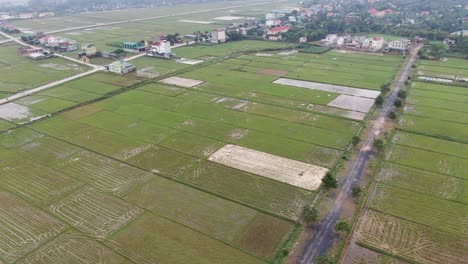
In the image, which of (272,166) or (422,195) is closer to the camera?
(422,195)

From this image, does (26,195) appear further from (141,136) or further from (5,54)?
(5,54)

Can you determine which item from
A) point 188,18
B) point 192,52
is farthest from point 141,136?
point 188,18

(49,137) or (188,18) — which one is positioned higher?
(188,18)

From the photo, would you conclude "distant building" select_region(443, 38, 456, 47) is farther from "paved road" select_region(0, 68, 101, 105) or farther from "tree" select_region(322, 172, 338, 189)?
"paved road" select_region(0, 68, 101, 105)

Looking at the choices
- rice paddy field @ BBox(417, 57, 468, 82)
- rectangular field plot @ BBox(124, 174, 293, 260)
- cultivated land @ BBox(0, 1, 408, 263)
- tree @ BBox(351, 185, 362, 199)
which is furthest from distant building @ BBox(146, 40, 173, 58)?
tree @ BBox(351, 185, 362, 199)

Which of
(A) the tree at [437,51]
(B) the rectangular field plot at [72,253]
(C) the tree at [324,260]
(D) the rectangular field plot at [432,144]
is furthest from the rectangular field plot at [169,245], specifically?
(A) the tree at [437,51]

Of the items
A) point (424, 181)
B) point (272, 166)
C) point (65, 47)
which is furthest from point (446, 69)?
point (65, 47)

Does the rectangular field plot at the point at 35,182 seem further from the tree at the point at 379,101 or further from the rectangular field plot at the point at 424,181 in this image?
the tree at the point at 379,101

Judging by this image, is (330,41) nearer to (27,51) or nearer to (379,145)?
(379,145)
